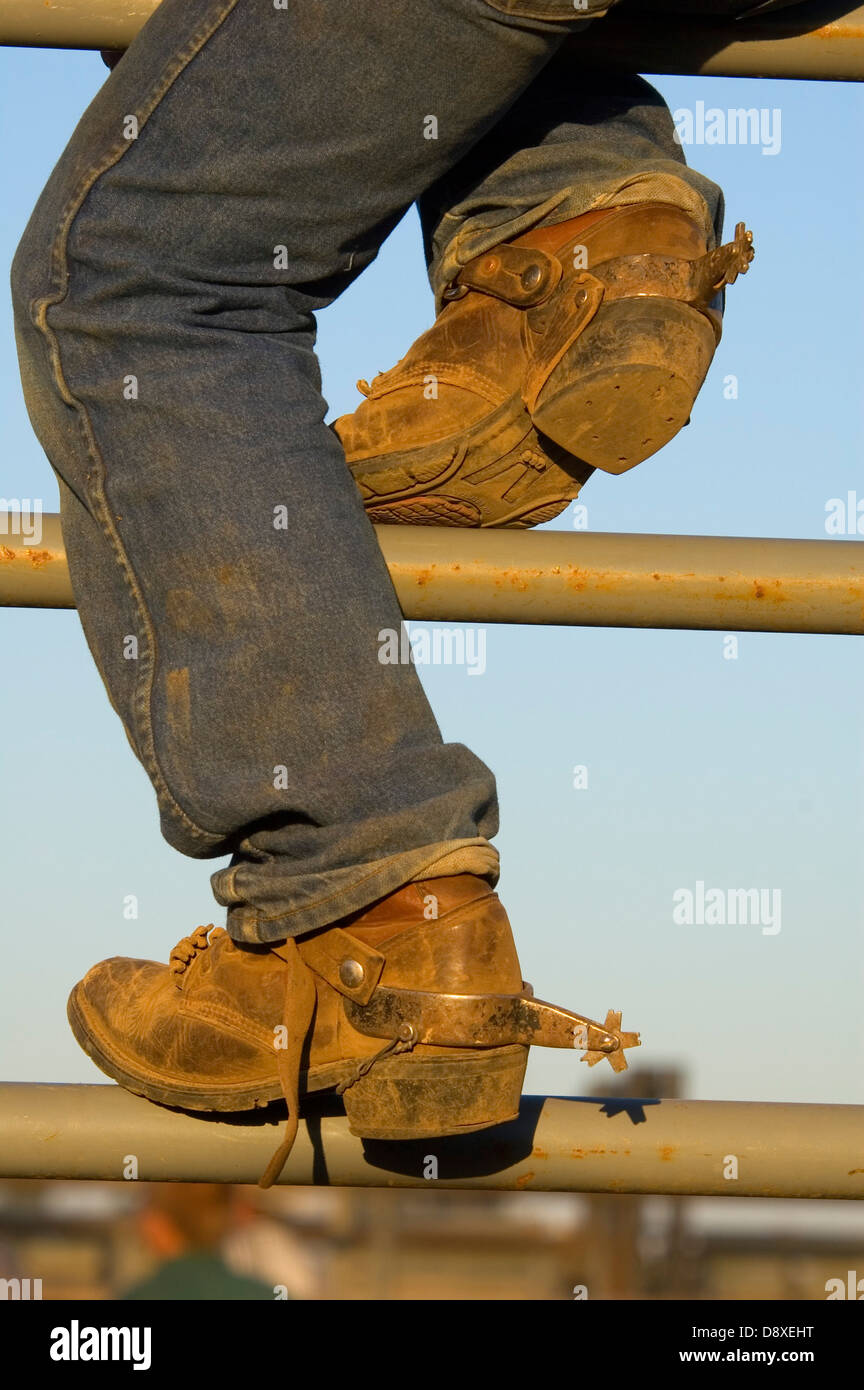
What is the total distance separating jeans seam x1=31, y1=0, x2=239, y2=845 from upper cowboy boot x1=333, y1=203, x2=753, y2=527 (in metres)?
0.25

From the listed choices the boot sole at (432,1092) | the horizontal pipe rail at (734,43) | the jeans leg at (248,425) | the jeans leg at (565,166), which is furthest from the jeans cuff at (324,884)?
the horizontal pipe rail at (734,43)

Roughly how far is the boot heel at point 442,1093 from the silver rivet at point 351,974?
58mm

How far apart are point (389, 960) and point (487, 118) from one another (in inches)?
23.7

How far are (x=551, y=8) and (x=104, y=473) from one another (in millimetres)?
436

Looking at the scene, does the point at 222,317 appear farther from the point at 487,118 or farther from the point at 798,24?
the point at 798,24

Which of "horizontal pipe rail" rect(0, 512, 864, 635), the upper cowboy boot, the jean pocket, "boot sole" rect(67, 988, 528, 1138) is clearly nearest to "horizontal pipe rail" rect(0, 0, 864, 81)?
the upper cowboy boot

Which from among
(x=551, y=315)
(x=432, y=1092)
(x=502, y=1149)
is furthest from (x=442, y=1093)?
(x=551, y=315)

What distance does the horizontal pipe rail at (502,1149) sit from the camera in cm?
122

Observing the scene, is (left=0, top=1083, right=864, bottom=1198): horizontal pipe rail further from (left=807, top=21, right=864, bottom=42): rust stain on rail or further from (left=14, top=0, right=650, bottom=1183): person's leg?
(left=807, top=21, right=864, bottom=42): rust stain on rail

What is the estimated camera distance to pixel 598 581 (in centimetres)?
122

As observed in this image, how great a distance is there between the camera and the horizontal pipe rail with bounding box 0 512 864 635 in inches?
48.1

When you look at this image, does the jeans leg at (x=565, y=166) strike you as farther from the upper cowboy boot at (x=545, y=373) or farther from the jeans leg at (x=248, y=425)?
the jeans leg at (x=248, y=425)

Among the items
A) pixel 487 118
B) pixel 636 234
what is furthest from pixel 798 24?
pixel 487 118

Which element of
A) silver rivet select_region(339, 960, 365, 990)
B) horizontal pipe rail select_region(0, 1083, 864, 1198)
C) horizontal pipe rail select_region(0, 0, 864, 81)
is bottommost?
horizontal pipe rail select_region(0, 1083, 864, 1198)
